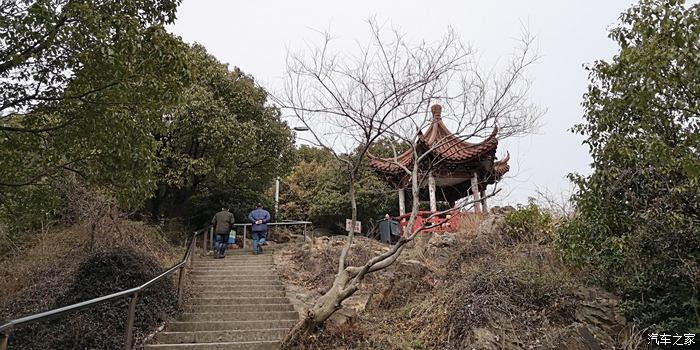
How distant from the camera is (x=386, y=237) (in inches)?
513

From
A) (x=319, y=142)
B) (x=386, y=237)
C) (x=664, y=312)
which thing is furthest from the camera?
(x=386, y=237)

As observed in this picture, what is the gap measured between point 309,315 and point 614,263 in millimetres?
4026

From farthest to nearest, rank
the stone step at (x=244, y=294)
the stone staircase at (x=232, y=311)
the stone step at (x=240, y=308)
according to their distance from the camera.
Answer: the stone step at (x=244, y=294), the stone step at (x=240, y=308), the stone staircase at (x=232, y=311)

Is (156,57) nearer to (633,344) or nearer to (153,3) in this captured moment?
(153,3)

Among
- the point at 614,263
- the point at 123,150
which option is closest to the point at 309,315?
the point at 123,150

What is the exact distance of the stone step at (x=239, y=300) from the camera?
24.5ft

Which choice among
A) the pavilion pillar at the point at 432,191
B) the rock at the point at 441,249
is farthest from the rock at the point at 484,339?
the pavilion pillar at the point at 432,191

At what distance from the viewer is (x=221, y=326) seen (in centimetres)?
634

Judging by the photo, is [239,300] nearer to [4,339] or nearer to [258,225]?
[258,225]

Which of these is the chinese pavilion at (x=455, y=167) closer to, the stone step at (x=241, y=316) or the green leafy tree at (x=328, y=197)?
the green leafy tree at (x=328, y=197)

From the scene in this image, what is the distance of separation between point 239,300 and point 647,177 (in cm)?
638

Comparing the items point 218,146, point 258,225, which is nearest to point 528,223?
point 258,225

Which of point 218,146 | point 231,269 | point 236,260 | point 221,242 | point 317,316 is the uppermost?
point 218,146

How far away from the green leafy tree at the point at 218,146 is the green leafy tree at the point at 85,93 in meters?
4.94
